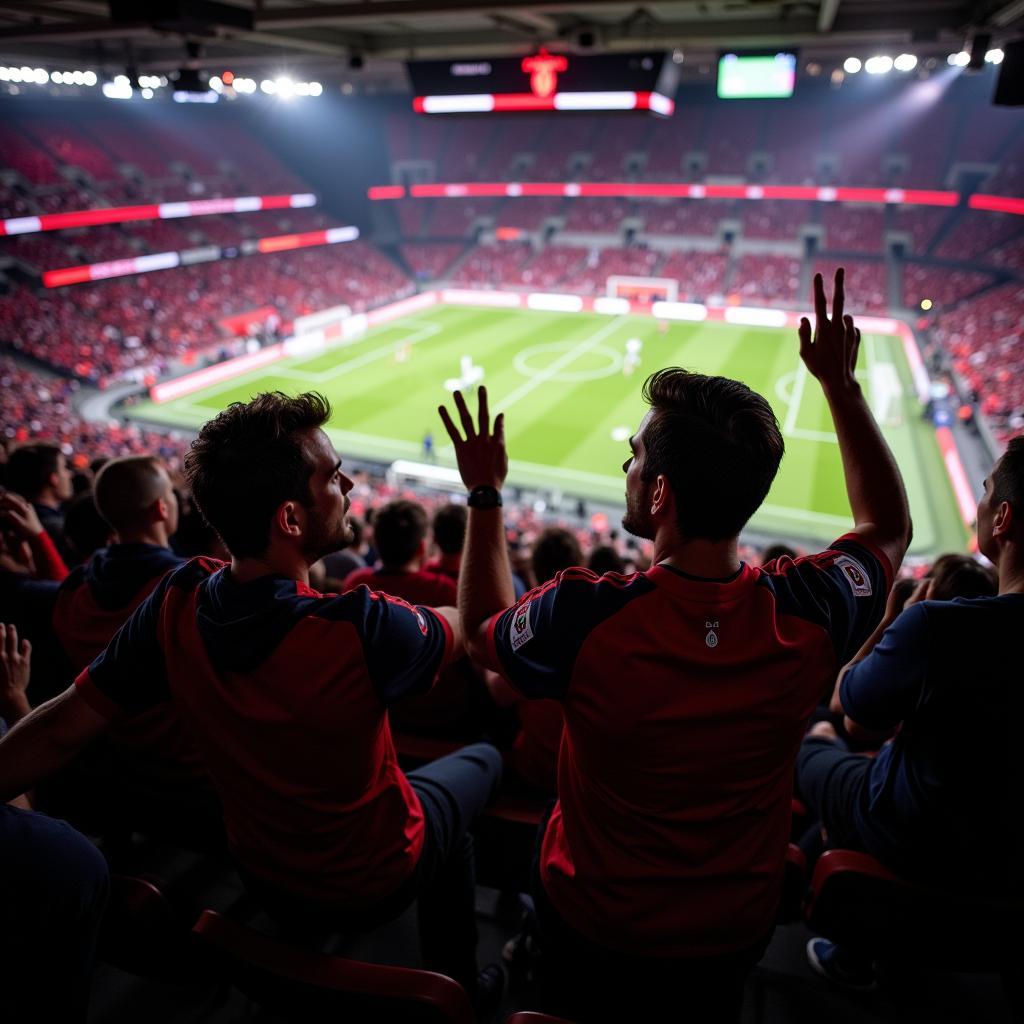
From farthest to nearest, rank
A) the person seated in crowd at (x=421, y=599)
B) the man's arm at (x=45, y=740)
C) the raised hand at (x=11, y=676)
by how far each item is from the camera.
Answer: the person seated in crowd at (x=421, y=599), the raised hand at (x=11, y=676), the man's arm at (x=45, y=740)

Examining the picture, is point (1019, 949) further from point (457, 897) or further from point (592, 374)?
point (592, 374)

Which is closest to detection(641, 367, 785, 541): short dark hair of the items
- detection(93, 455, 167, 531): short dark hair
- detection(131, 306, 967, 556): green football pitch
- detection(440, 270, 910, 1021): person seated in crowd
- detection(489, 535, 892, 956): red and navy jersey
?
detection(440, 270, 910, 1021): person seated in crowd

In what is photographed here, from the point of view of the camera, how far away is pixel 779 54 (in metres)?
12.2

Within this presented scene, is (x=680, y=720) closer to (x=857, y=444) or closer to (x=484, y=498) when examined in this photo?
(x=484, y=498)

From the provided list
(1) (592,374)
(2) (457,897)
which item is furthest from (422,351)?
(2) (457,897)

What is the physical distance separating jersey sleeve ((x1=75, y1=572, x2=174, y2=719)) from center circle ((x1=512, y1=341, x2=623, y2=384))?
85.9ft

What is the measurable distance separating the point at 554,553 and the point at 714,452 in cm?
309

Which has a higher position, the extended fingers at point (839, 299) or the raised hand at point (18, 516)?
the extended fingers at point (839, 299)

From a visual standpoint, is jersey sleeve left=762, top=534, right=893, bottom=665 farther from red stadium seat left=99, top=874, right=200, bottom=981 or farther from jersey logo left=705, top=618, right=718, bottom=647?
red stadium seat left=99, top=874, right=200, bottom=981

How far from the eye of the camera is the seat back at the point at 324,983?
1.73 meters

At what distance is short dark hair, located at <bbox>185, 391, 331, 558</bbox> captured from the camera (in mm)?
2113

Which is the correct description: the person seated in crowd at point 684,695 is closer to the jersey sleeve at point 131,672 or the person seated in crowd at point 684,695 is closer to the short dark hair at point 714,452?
the short dark hair at point 714,452

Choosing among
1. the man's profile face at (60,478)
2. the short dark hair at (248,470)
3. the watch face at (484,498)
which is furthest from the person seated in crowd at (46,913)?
the man's profile face at (60,478)

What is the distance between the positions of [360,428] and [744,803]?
75.7ft
